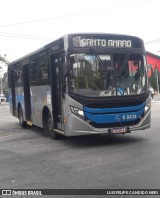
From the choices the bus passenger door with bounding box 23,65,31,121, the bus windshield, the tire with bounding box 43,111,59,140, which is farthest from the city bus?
the bus passenger door with bounding box 23,65,31,121

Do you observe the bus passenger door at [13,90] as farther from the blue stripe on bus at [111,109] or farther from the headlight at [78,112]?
the blue stripe on bus at [111,109]

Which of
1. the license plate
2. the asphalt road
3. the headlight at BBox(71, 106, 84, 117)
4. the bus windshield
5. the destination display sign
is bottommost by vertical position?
the asphalt road

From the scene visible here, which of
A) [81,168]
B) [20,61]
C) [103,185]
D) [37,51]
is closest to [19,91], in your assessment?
[20,61]

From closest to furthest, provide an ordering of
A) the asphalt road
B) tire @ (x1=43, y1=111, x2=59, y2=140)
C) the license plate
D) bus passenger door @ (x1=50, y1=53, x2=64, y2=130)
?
the asphalt road
the license plate
bus passenger door @ (x1=50, y1=53, x2=64, y2=130)
tire @ (x1=43, y1=111, x2=59, y2=140)

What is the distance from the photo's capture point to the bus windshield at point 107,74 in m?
10.4

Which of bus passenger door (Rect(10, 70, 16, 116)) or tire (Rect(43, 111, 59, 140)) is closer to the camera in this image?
tire (Rect(43, 111, 59, 140))

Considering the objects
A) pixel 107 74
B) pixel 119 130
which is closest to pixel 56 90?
pixel 107 74

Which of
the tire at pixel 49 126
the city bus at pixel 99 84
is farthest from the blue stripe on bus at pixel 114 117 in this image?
the tire at pixel 49 126

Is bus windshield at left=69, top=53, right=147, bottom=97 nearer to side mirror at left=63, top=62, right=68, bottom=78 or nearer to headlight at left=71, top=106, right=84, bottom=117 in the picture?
side mirror at left=63, top=62, right=68, bottom=78

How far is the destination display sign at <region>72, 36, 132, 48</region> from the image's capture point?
1061cm

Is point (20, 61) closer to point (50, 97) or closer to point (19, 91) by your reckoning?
point (19, 91)

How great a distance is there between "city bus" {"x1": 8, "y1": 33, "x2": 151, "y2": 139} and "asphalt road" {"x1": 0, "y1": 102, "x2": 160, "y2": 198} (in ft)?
2.05

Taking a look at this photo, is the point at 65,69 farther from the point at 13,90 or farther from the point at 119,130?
the point at 13,90

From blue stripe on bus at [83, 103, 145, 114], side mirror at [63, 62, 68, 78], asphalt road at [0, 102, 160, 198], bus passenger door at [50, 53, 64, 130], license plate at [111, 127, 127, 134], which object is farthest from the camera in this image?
bus passenger door at [50, 53, 64, 130]
